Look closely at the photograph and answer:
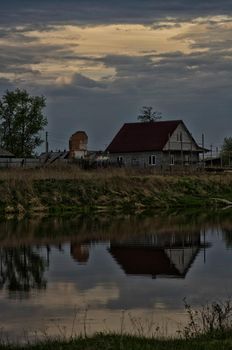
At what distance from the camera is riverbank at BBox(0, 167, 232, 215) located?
49.3 m

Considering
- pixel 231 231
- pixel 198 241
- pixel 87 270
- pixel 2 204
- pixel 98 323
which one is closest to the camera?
pixel 98 323

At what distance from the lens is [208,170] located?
70.6 metres

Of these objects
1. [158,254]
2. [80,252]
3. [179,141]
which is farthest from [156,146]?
[158,254]

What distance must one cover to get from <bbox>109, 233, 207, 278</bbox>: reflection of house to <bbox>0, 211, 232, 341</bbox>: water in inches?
1.3

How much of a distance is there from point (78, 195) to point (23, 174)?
4.28m

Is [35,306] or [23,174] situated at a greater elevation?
[23,174]

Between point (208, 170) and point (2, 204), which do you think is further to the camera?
point (208, 170)

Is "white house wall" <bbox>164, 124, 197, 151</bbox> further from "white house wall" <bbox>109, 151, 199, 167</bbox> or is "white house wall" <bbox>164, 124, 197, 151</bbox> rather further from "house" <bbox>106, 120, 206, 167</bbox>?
"white house wall" <bbox>109, 151, 199, 167</bbox>

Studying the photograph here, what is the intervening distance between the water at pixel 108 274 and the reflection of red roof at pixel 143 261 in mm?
31

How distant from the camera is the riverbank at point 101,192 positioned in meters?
49.3

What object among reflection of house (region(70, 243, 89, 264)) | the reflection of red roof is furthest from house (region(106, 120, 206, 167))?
the reflection of red roof

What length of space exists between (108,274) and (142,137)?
6175 cm

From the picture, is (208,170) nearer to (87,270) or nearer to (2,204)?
(2,204)

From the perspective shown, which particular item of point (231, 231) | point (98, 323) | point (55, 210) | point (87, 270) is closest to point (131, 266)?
point (87, 270)
